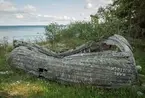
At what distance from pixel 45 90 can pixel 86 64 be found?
210 cm

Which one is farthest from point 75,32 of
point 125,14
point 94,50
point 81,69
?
point 81,69

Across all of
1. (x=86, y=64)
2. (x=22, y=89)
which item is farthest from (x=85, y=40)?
(x=22, y=89)

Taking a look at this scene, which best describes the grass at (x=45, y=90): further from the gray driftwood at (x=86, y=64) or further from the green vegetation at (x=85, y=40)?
the gray driftwood at (x=86, y=64)

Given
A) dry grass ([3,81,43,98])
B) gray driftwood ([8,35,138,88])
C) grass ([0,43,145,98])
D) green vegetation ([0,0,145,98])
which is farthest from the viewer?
gray driftwood ([8,35,138,88])

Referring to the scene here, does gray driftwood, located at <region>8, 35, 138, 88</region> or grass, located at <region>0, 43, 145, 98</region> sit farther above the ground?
gray driftwood, located at <region>8, 35, 138, 88</region>

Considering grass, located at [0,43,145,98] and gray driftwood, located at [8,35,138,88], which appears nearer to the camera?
grass, located at [0,43,145,98]

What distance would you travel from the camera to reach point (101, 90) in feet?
44.6

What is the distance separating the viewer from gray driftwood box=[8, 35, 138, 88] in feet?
45.2

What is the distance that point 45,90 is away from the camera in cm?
1370

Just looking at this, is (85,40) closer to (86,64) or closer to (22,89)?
(86,64)

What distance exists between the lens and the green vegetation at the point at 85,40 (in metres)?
13.2

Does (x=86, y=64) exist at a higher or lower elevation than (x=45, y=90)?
higher

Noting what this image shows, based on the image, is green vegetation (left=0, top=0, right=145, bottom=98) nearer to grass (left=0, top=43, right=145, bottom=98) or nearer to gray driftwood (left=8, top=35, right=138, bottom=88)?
grass (left=0, top=43, right=145, bottom=98)

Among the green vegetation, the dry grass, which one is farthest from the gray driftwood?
the dry grass
